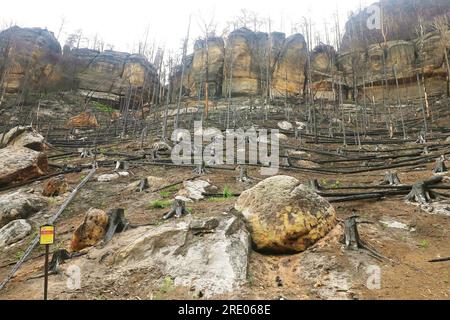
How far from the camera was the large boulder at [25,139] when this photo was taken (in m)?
15.6

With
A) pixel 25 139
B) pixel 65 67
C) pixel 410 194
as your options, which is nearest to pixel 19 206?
pixel 25 139

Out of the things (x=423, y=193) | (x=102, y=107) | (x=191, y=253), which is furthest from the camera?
(x=102, y=107)

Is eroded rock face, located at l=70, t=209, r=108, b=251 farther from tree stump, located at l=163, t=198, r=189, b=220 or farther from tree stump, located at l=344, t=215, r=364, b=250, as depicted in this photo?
tree stump, located at l=344, t=215, r=364, b=250

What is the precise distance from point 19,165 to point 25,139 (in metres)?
3.75

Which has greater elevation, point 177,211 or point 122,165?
point 122,165

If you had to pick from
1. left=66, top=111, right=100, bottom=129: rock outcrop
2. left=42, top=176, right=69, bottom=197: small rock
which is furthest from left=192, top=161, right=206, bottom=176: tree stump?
left=66, top=111, right=100, bottom=129: rock outcrop

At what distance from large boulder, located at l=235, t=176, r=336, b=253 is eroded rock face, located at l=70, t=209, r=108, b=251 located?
3116 millimetres

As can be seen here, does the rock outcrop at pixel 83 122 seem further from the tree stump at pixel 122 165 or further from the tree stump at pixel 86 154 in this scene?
the tree stump at pixel 122 165

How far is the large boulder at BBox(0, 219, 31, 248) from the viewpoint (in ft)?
26.1

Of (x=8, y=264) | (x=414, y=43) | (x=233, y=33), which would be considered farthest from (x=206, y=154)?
(x=414, y=43)

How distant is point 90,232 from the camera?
6.77 m

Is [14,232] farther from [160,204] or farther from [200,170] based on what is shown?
[200,170]

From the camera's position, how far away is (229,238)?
5543mm

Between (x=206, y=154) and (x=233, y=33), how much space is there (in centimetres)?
2656
